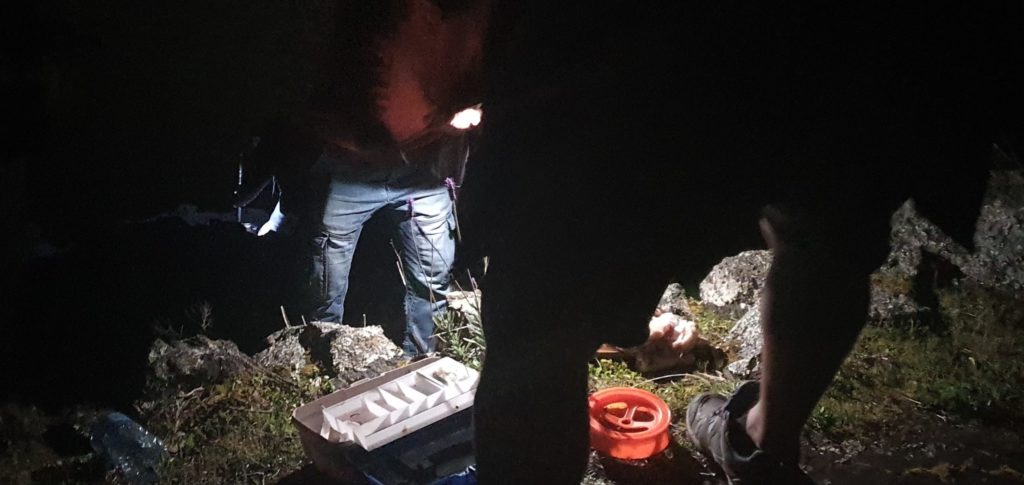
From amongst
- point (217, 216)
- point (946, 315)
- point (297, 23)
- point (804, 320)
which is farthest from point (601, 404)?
point (217, 216)

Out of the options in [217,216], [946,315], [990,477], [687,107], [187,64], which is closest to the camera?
[687,107]

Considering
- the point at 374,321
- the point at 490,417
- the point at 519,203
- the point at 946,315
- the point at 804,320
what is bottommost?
the point at 374,321

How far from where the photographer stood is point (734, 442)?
7.61 feet

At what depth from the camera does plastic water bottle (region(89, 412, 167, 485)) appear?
2682mm

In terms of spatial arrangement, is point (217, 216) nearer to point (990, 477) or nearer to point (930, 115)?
point (930, 115)

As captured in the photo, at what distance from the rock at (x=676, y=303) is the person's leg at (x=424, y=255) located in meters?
1.20

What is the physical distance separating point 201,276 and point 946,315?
14.3ft

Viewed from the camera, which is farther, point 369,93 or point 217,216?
point 217,216

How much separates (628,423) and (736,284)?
1666mm

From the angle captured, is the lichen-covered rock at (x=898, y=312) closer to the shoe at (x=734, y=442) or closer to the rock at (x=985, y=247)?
the rock at (x=985, y=247)

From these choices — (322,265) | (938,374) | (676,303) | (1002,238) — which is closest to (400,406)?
(322,265)

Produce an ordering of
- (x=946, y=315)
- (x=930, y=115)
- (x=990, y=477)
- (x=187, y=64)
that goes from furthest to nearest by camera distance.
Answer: (x=946, y=315), (x=187, y=64), (x=990, y=477), (x=930, y=115)

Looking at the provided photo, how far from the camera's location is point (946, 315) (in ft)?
12.0

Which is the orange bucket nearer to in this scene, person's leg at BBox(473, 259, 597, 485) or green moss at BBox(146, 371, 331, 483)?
person's leg at BBox(473, 259, 597, 485)
